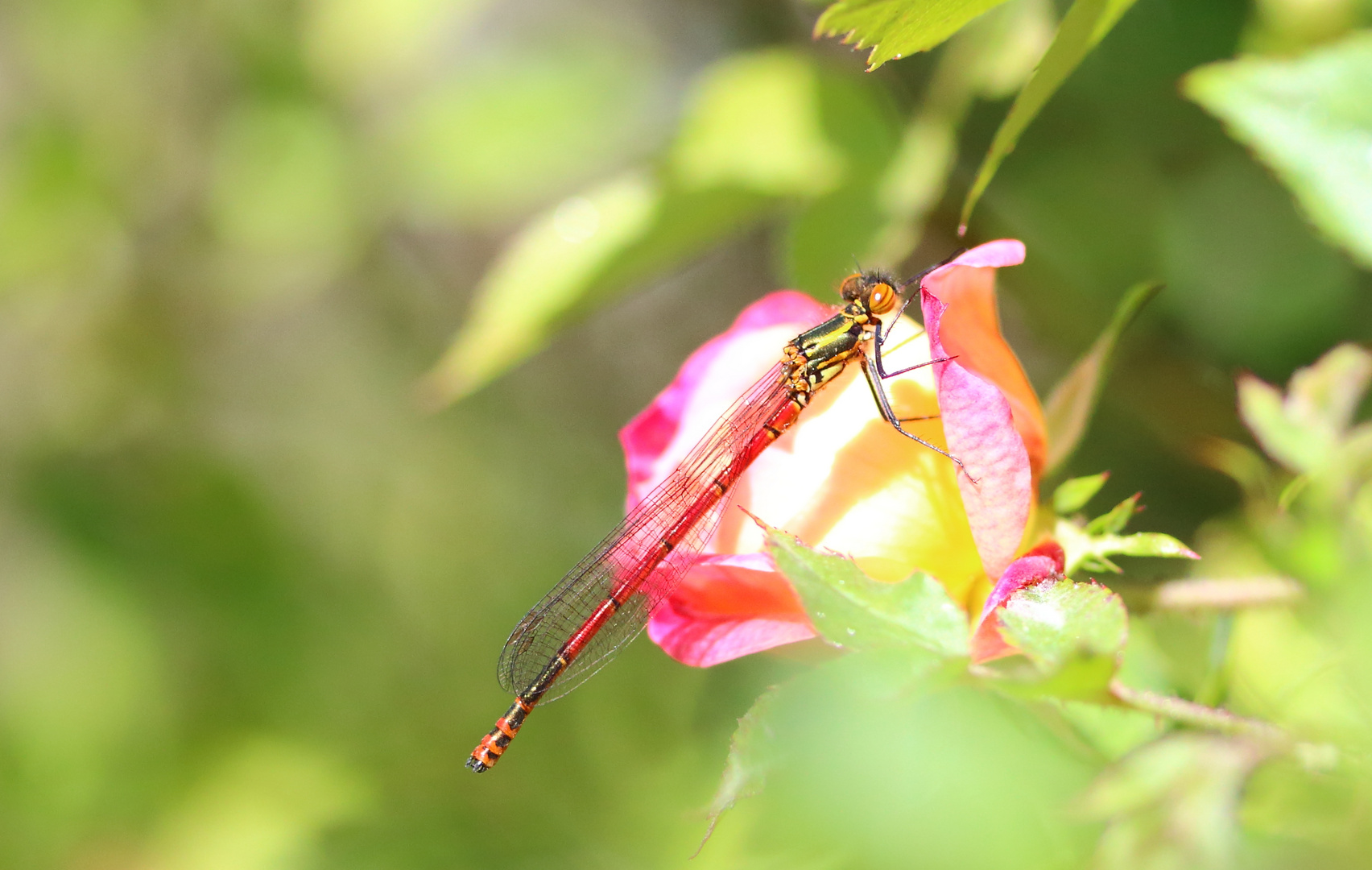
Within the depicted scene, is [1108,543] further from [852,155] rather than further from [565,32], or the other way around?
[565,32]

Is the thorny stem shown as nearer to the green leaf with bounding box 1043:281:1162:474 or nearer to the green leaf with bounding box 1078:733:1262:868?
→ the green leaf with bounding box 1078:733:1262:868

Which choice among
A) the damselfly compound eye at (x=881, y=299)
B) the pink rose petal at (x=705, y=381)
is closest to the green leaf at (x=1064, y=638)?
the pink rose petal at (x=705, y=381)

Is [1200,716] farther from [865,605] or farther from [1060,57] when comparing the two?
[1060,57]

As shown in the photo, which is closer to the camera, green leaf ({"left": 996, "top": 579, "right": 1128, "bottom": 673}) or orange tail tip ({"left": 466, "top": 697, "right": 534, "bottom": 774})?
green leaf ({"left": 996, "top": 579, "right": 1128, "bottom": 673})

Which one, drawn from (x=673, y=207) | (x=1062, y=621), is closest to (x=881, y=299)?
(x=673, y=207)

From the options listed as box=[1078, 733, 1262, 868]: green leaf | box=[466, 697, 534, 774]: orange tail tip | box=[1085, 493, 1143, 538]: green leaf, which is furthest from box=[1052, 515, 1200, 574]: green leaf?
box=[466, 697, 534, 774]: orange tail tip

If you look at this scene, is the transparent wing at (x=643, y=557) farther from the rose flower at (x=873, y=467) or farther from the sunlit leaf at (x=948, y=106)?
the sunlit leaf at (x=948, y=106)

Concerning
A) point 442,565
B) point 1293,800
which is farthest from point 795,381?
point 442,565
